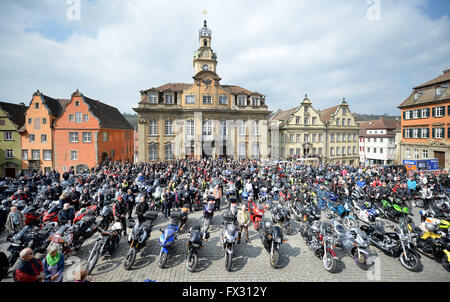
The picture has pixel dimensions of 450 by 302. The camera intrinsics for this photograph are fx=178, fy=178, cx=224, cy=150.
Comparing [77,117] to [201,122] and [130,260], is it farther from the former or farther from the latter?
[130,260]

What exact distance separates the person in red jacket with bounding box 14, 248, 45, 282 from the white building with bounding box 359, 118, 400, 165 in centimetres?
5768

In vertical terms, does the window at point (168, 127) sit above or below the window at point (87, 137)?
above

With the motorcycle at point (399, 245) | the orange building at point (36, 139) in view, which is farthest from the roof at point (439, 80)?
the orange building at point (36, 139)

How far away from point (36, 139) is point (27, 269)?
33.3 m

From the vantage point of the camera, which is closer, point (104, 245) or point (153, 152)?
point (104, 245)

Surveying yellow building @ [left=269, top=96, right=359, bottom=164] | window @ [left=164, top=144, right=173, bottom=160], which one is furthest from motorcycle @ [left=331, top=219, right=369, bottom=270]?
yellow building @ [left=269, top=96, right=359, bottom=164]

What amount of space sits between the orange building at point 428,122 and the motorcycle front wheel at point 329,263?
1305 inches

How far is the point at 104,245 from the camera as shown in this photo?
6320 mm

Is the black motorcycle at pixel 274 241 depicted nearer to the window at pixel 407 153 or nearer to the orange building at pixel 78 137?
the orange building at pixel 78 137

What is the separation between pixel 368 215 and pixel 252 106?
25289 millimetres

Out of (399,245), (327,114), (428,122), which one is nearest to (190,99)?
(399,245)

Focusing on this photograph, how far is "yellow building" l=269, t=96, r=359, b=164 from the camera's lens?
3597 cm

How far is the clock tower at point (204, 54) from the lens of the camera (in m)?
37.0

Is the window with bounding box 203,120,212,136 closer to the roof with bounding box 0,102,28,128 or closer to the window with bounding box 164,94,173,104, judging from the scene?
the window with bounding box 164,94,173,104
